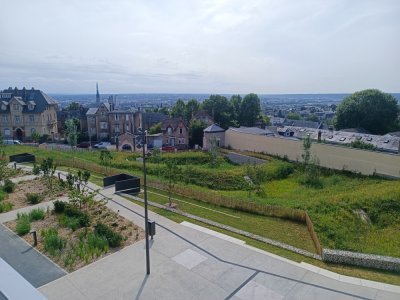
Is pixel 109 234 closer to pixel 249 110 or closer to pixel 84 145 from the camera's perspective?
pixel 84 145

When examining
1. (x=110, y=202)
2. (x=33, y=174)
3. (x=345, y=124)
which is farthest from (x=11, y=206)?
(x=345, y=124)

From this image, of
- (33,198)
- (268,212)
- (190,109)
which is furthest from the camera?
(190,109)

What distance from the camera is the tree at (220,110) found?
57.3 m

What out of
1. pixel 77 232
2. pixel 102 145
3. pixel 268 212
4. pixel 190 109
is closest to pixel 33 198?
pixel 77 232

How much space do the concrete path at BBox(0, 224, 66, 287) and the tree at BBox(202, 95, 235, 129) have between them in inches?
1825

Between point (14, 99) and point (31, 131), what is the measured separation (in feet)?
18.4

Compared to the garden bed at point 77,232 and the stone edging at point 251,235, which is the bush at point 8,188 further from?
the stone edging at point 251,235

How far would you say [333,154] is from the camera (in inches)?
1174

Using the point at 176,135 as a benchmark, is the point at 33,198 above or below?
below

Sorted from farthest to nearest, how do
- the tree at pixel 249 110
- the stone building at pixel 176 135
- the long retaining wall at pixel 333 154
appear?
1. the tree at pixel 249 110
2. the stone building at pixel 176 135
3. the long retaining wall at pixel 333 154

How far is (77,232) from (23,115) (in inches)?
1682

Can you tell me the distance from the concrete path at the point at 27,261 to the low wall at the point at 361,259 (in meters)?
10.3

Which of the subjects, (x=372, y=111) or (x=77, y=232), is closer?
(x=77, y=232)

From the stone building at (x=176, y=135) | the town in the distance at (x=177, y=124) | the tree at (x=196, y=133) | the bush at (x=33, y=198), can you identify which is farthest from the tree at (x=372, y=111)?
the bush at (x=33, y=198)
